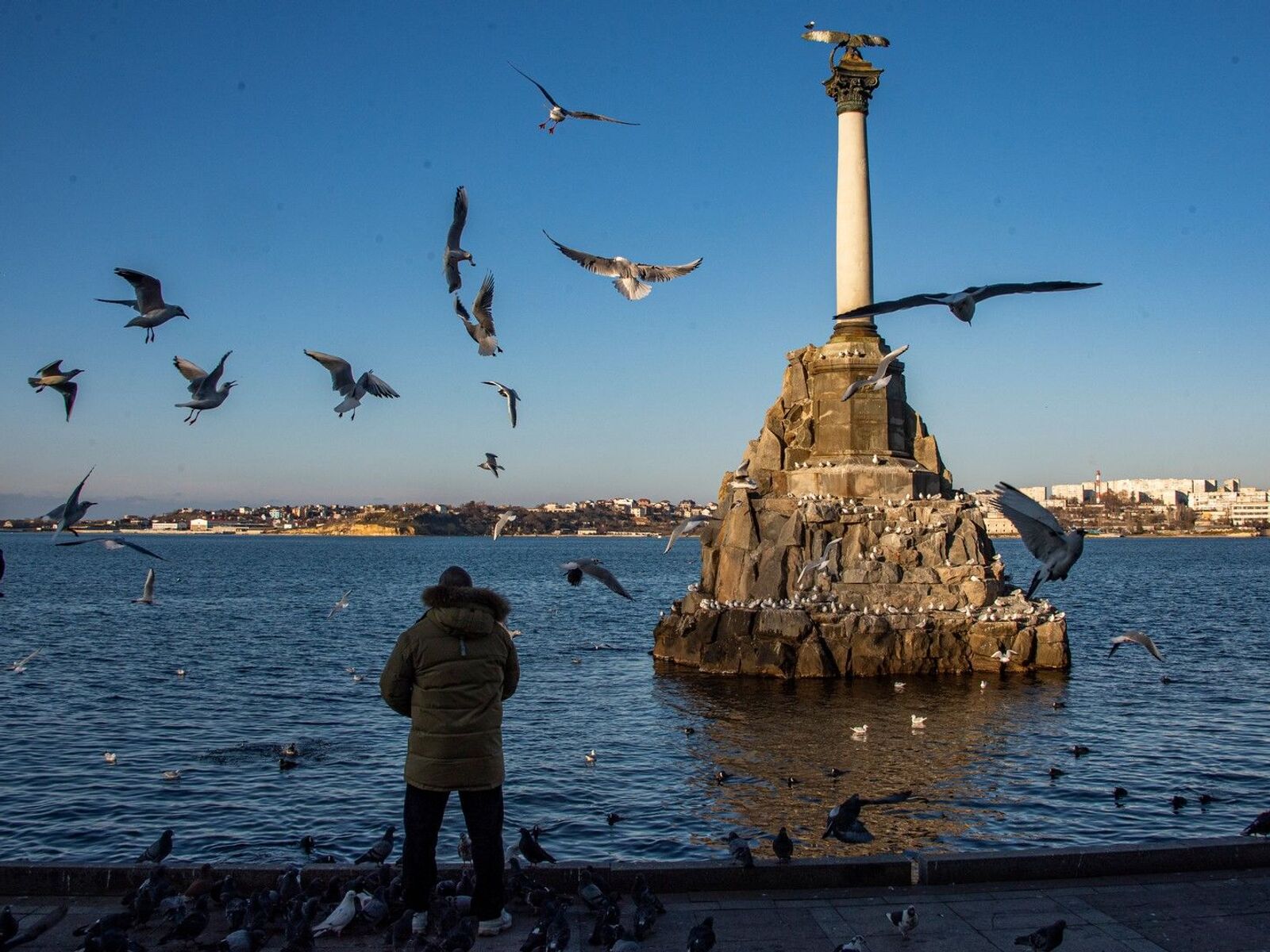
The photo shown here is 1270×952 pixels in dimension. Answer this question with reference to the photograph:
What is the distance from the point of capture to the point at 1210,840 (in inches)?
323

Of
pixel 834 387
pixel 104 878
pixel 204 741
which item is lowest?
pixel 204 741

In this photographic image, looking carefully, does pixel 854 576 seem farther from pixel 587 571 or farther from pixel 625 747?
pixel 587 571

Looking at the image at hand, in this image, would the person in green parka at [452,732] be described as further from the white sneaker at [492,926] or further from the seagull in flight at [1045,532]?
the seagull in flight at [1045,532]

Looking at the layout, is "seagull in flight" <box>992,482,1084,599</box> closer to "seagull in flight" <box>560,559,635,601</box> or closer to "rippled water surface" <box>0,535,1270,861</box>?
"seagull in flight" <box>560,559,635,601</box>

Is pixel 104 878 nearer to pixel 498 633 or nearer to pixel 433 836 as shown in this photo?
pixel 433 836

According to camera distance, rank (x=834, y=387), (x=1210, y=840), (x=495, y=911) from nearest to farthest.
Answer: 1. (x=495, y=911)
2. (x=1210, y=840)
3. (x=834, y=387)

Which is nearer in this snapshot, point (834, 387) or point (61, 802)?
point (61, 802)

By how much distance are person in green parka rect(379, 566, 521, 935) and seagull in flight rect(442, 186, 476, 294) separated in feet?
15.2

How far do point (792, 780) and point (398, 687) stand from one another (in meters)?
11.9

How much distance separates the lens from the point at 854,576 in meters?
31.1

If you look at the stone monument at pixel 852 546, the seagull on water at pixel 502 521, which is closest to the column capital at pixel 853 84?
the stone monument at pixel 852 546

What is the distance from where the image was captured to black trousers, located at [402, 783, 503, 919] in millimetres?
6836

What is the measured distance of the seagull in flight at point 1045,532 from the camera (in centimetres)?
872

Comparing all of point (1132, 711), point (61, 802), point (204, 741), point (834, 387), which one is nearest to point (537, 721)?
point (204, 741)
